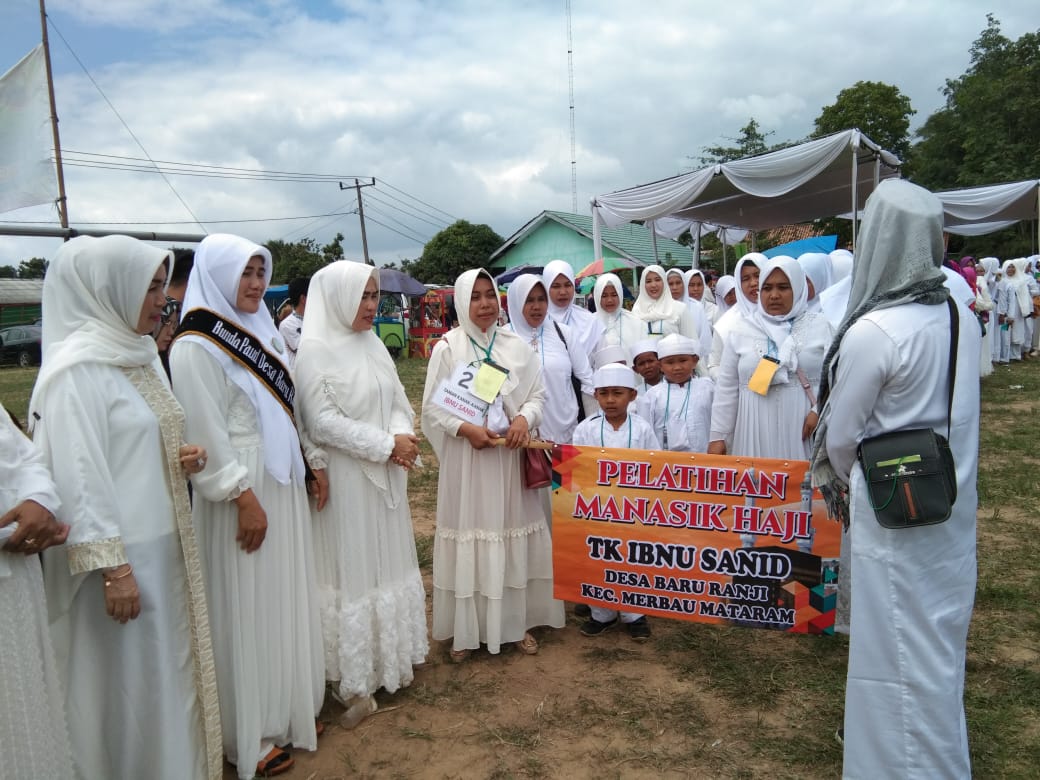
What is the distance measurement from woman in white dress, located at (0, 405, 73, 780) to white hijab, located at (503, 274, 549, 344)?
2754 mm

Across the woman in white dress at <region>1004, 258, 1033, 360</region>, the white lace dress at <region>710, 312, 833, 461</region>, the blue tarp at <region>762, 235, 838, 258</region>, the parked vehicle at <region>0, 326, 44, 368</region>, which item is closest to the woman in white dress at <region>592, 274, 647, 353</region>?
the white lace dress at <region>710, 312, 833, 461</region>

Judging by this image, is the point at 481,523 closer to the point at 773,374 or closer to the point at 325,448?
the point at 325,448

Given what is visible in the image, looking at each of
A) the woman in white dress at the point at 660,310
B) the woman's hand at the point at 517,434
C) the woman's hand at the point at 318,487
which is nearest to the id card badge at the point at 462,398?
the woman's hand at the point at 517,434

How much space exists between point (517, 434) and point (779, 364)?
145cm

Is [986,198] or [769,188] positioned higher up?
[986,198]

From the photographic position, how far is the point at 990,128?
27.3 m

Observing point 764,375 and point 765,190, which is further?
point 765,190

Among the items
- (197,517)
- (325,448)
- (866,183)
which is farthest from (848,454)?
(866,183)

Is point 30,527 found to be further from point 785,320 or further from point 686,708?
point 785,320

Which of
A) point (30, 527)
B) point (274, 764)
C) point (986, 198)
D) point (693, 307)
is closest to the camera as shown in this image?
point (30, 527)

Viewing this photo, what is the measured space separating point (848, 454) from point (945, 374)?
0.39m

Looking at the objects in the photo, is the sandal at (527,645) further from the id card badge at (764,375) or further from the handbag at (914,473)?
the handbag at (914,473)

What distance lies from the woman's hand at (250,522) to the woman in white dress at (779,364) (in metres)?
2.48

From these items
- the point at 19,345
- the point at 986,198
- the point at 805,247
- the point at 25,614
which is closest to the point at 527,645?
the point at 25,614
